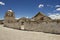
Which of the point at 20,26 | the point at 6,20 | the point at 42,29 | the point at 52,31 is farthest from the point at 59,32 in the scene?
the point at 6,20

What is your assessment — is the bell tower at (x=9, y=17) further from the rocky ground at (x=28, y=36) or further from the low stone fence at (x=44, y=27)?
the rocky ground at (x=28, y=36)

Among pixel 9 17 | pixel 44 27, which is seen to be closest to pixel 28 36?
pixel 44 27

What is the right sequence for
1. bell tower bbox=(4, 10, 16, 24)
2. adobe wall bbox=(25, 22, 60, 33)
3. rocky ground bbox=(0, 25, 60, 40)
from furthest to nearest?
bell tower bbox=(4, 10, 16, 24), adobe wall bbox=(25, 22, 60, 33), rocky ground bbox=(0, 25, 60, 40)

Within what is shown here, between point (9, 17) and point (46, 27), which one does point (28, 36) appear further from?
point (9, 17)

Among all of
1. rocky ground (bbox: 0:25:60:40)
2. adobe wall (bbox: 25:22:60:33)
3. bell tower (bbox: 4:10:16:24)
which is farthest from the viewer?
bell tower (bbox: 4:10:16:24)

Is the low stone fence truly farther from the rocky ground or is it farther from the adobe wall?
the rocky ground

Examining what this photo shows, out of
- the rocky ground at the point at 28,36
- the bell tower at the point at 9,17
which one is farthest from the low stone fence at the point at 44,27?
the bell tower at the point at 9,17

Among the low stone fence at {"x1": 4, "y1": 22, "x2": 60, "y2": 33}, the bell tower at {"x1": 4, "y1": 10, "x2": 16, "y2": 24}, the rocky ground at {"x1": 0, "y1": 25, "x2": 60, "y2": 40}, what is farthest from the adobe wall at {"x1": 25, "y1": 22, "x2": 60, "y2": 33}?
the bell tower at {"x1": 4, "y1": 10, "x2": 16, "y2": 24}

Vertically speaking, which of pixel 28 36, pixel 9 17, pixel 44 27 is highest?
pixel 9 17

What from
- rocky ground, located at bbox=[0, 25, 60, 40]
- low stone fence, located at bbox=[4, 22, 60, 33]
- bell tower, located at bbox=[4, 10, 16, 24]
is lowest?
rocky ground, located at bbox=[0, 25, 60, 40]

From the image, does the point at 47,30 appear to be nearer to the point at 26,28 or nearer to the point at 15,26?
the point at 26,28

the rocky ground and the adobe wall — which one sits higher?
the adobe wall

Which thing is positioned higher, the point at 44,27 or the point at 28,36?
the point at 44,27

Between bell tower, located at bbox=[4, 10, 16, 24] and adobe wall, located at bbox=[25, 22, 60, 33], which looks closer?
adobe wall, located at bbox=[25, 22, 60, 33]
